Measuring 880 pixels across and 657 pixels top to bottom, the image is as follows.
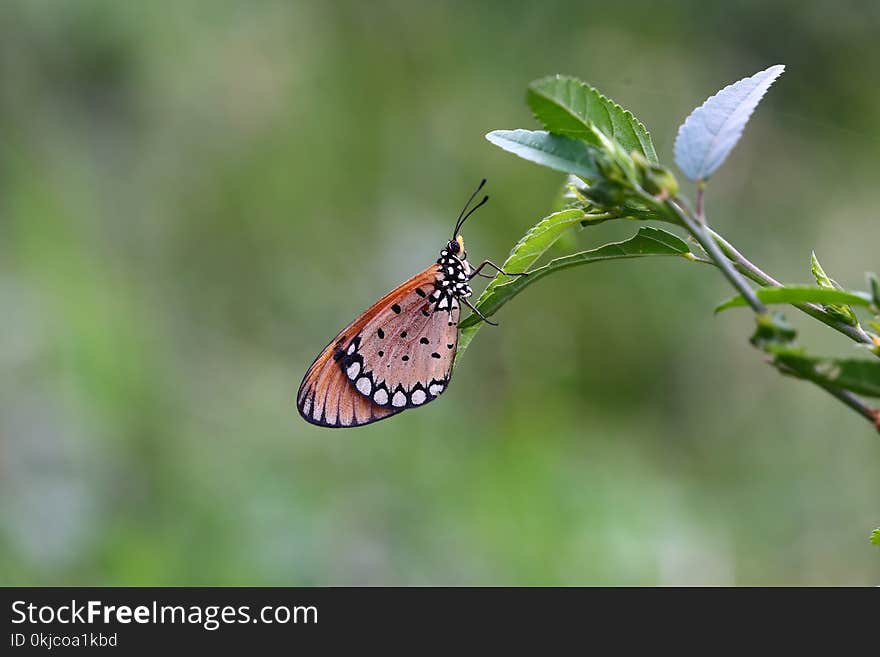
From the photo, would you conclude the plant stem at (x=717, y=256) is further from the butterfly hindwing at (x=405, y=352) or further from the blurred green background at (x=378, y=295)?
the blurred green background at (x=378, y=295)

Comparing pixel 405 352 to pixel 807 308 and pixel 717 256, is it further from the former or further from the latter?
pixel 717 256

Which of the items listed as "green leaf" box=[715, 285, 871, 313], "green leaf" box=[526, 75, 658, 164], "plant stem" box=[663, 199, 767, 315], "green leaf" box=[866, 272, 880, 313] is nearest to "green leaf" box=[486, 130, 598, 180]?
"green leaf" box=[526, 75, 658, 164]

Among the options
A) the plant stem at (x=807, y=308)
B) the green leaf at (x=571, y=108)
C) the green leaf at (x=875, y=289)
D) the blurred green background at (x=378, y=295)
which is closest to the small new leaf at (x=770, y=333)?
the green leaf at (x=875, y=289)

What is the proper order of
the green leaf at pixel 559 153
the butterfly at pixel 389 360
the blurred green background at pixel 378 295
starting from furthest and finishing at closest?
the blurred green background at pixel 378 295
the butterfly at pixel 389 360
the green leaf at pixel 559 153

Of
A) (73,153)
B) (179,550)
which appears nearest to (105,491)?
(179,550)
